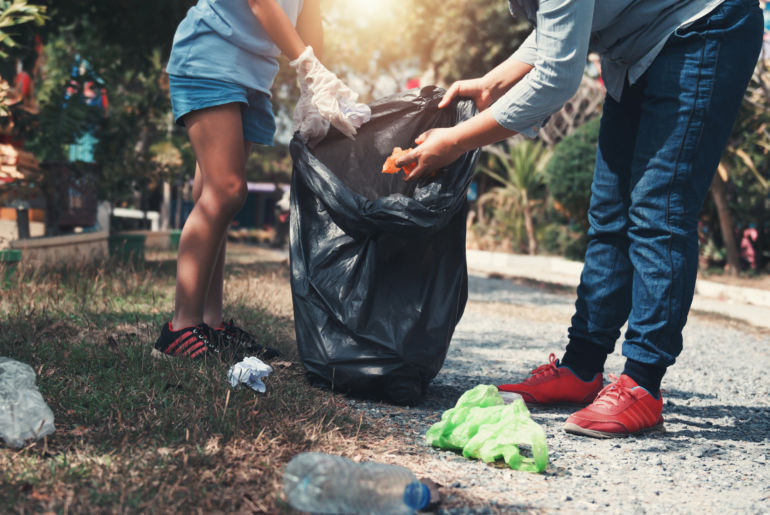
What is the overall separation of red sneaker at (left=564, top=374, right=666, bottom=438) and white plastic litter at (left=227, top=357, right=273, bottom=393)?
0.89 metres

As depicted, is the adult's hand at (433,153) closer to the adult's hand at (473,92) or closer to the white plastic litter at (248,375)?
the adult's hand at (473,92)

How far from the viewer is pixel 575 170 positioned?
8.06 metres

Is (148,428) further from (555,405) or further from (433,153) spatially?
(555,405)

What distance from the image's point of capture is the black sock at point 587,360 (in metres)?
2.05

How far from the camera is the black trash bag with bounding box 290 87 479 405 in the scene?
1796 mm

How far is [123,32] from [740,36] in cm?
524

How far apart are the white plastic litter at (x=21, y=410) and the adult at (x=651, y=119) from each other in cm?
115

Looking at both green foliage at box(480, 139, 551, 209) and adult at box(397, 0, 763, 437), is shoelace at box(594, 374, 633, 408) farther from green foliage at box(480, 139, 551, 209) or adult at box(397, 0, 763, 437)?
green foliage at box(480, 139, 551, 209)

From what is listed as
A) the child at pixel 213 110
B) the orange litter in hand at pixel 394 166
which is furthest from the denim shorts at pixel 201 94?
the orange litter in hand at pixel 394 166

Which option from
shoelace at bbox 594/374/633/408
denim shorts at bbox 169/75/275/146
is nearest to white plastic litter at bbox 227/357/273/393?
denim shorts at bbox 169/75/275/146

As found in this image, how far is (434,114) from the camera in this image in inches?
82.7

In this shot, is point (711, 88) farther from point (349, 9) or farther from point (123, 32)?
point (349, 9)

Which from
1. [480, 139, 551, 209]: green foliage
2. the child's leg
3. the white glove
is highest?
[480, 139, 551, 209]: green foliage

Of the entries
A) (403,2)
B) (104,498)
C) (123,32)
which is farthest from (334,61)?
(104,498)
